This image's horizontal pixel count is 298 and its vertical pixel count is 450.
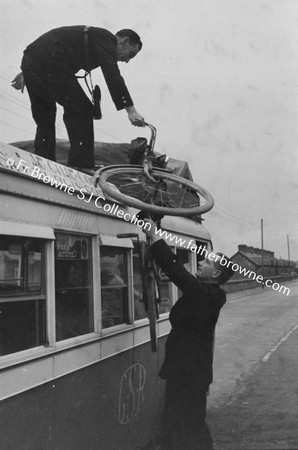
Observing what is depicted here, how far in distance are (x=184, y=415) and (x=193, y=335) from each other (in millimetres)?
528

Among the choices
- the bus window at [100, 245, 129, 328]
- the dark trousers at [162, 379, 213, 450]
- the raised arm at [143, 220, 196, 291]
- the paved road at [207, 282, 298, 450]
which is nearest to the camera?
the raised arm at [143, 220, 196, 291]

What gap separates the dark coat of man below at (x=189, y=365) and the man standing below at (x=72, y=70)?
1.45 m

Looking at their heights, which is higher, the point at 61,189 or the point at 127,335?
the point at 61,189

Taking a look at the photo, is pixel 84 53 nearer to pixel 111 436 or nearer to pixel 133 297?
pixel 133 297

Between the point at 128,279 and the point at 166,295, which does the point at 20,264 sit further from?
the point at 166,295

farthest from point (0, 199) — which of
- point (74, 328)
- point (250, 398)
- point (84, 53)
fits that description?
point (250, 398)

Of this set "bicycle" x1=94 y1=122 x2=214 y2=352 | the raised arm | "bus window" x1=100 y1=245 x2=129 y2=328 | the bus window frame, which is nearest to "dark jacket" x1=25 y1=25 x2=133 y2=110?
"bicycle" x1=94 y1=122 x2=214 y2=352

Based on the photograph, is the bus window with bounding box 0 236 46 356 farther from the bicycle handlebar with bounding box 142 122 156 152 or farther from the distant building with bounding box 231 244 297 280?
the distant building with bounding box 231 244 297 280

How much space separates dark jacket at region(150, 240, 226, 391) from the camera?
3.87m

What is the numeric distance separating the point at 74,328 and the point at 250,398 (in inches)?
203

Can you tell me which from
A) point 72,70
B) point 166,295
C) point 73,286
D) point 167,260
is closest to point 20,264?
point 73,286

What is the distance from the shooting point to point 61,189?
138 inches

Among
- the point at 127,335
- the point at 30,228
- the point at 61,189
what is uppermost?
the point at 61,189

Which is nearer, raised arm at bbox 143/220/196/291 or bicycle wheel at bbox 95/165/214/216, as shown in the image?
raised arm at bbox 143/220/196/291
